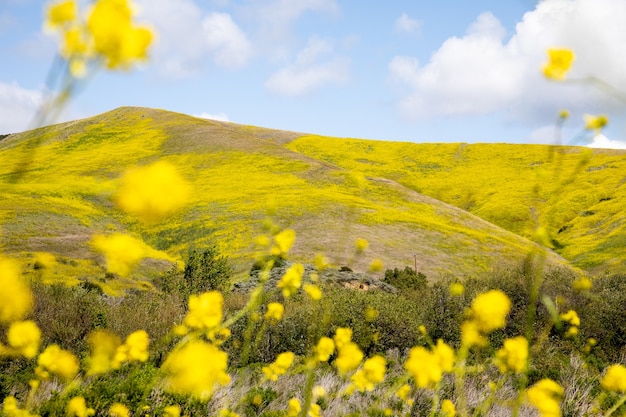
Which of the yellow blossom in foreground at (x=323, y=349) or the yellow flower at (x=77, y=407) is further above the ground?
the yellow blossom in foreground at (x=323, y=349)

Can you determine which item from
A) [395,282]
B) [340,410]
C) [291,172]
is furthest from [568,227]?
[340,410]

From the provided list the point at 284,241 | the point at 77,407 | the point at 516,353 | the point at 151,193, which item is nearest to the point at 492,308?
the point at 516,353

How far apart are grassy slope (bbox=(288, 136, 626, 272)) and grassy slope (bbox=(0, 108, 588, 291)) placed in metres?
3.08

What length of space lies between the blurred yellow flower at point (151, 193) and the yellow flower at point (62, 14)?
1.41 ft

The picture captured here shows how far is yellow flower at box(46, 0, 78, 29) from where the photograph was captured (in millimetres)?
1146

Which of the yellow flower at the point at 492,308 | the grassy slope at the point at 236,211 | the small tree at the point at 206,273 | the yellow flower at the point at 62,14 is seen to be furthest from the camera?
the grassy slope at the point at 236,211

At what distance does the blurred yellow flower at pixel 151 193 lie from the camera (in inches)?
53.2

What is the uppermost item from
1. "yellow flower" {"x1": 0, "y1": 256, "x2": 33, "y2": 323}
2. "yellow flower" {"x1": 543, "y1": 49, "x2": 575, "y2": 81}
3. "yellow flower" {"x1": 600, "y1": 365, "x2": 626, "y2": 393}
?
"yellow flower" {"x1": 543, "y1": 49, "x2": 575, "y2": 81}

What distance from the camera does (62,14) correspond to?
1.15 meters

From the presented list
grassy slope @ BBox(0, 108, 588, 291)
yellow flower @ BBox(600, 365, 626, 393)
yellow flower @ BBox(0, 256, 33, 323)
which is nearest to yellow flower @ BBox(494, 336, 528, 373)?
yellow flower @ BBox(600, 365, 626, 393)

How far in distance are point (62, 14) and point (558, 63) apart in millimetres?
1508

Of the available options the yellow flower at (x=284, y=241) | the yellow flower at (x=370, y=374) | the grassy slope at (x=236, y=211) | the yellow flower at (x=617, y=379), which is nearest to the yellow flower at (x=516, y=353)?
the yellow flower at (x=617, y=379)

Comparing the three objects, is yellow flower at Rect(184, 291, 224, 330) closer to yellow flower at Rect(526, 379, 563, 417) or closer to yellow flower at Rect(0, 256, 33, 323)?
yellow flower at Rect(0, 256, 33, 323)

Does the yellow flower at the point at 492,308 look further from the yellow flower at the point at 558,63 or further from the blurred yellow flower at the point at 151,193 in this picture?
the blurred yellow flower at the point at 151,193
